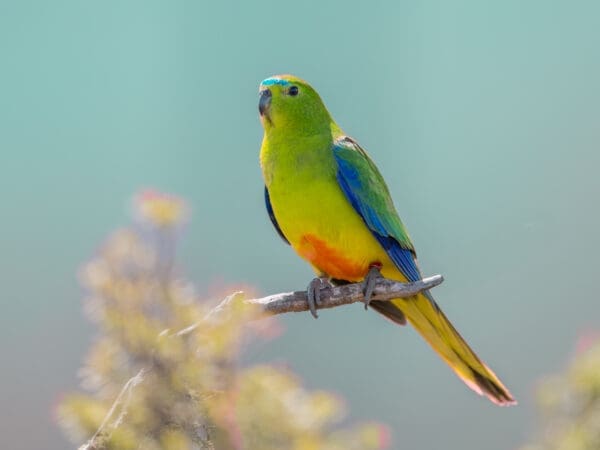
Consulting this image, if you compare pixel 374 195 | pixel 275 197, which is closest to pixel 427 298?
pixel 374 195

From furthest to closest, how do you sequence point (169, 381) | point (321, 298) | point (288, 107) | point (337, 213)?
point (288, 107) < point (337, 213) < point (321, 298) < point (169, 381)

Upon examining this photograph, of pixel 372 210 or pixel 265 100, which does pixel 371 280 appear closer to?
→ pixel 372 210

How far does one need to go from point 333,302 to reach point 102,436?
2.74 ft

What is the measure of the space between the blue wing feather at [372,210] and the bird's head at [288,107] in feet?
0.33

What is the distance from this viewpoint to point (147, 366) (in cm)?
87

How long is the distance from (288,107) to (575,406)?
1.11 meters

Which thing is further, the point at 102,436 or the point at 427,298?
the point at 427,298

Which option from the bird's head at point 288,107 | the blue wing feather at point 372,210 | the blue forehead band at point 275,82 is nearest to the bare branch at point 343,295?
the blue wing feather at point 372,210

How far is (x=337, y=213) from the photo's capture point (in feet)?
5.70

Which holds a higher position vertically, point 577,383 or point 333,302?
point 333,302

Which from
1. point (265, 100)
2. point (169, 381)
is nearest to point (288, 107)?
point (265, 100)

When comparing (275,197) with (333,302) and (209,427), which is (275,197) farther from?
(209,427)

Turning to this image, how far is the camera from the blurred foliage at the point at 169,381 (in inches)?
32.6

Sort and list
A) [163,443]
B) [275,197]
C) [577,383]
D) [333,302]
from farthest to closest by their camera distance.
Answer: [275,197]
[333,302]
[577,383]
[163,443]
